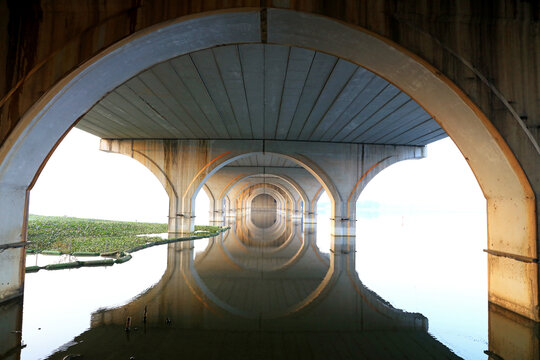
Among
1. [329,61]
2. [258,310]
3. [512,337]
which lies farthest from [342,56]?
[512,337]

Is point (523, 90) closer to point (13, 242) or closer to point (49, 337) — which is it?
point (49, 337)

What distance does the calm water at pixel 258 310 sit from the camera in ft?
14.4

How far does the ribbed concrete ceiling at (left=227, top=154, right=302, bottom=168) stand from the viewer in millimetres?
23188

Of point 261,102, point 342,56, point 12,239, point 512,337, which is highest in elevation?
point 261,102

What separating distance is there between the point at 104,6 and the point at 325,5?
3354 mm

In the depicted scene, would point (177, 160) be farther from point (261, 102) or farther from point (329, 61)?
point (329, 61)

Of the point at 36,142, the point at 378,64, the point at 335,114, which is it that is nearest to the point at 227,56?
the point at 378,64

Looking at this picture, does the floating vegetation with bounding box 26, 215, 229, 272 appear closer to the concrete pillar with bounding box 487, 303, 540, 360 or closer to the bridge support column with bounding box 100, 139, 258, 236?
the bridge support column with bounding box 100, 139, 258, 236

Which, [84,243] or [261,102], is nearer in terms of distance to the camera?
[261,102]

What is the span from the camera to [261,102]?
10.7 metres

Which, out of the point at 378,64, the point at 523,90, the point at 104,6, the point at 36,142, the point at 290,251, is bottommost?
the point at 290,251

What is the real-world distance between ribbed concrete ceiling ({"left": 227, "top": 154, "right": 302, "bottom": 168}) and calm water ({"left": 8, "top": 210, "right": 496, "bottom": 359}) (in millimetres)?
12907

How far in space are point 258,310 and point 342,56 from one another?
4.93 metres

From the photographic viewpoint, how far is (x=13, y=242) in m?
5.61
